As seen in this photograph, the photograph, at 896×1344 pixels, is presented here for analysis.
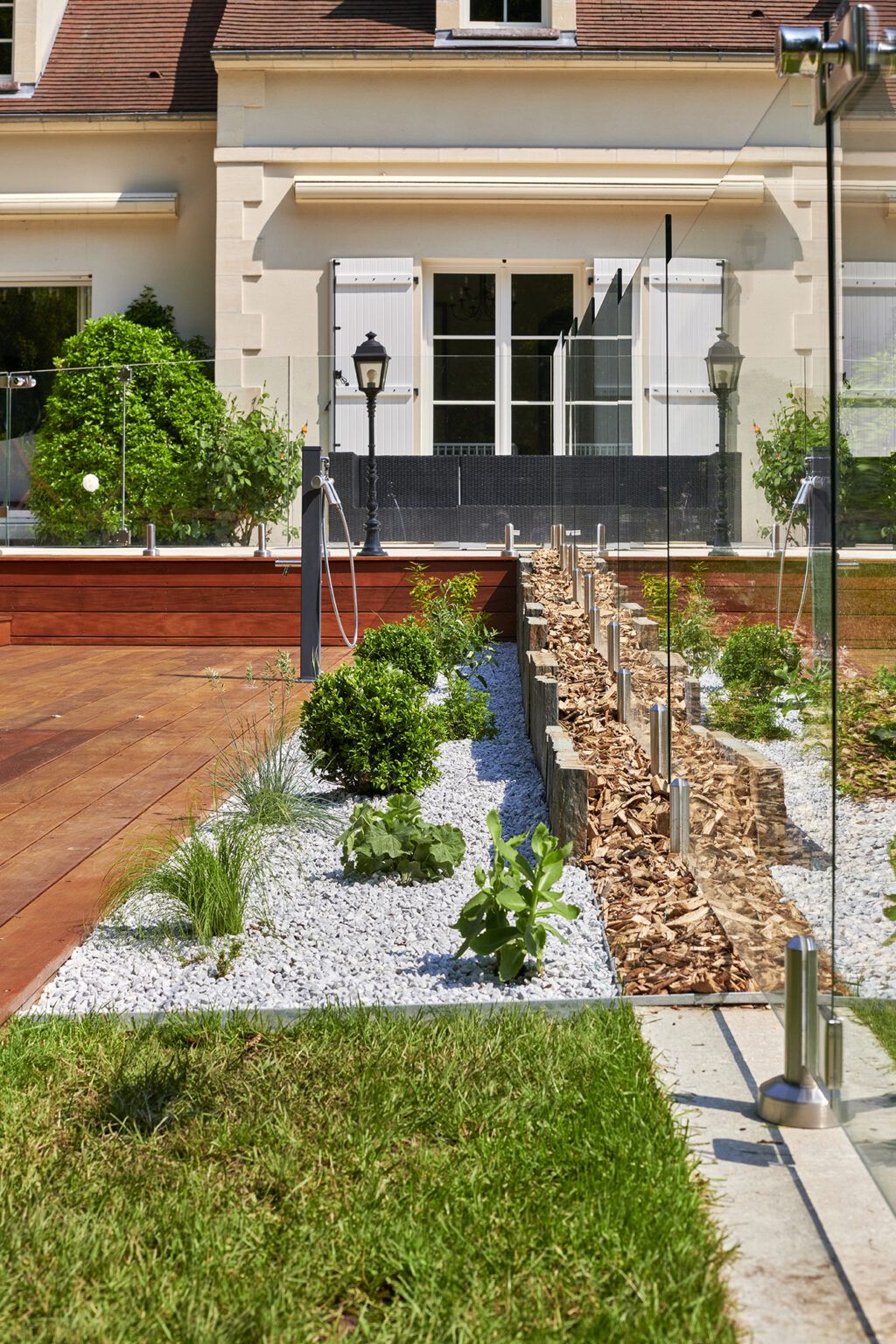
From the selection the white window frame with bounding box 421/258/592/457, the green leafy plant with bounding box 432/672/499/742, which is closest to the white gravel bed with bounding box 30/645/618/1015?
the green leafy plant with bounding box 432/672/499/742

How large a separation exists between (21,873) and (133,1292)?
2355 millimetres

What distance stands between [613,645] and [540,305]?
10.2 m

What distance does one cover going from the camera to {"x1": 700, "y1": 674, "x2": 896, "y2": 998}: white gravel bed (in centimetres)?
218

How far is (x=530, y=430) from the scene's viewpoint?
452 inches

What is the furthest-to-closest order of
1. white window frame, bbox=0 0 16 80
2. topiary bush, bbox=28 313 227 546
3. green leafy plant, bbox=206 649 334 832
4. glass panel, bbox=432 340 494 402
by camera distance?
white window frame, bbox=0 0 16 80
glass panel, bbox=432 340 494 402
topiary bush, bbox=28 313 227 546
green leafy plant, bbox=206 649 334 832

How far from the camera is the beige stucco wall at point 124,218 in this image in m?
15.7

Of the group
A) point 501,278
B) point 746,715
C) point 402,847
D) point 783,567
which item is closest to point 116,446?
point 501,278

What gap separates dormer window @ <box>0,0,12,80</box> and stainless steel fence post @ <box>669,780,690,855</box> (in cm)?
1545

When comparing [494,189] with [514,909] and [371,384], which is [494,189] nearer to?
[371,384]

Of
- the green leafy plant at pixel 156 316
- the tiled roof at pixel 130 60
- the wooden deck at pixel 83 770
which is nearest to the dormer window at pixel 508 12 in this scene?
the tiled roof at pixel 130 60

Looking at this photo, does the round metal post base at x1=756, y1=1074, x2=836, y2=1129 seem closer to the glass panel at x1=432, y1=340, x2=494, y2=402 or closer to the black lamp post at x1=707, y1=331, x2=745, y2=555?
the black lamp post at x1=707, y1=331, x2=745, y2=555

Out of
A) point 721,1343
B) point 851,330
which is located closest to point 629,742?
point 851,330

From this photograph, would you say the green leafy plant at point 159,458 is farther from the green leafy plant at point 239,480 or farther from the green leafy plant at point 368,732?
the green leafy plant at point 368,732

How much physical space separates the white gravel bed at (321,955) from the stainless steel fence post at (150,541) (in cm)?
716
